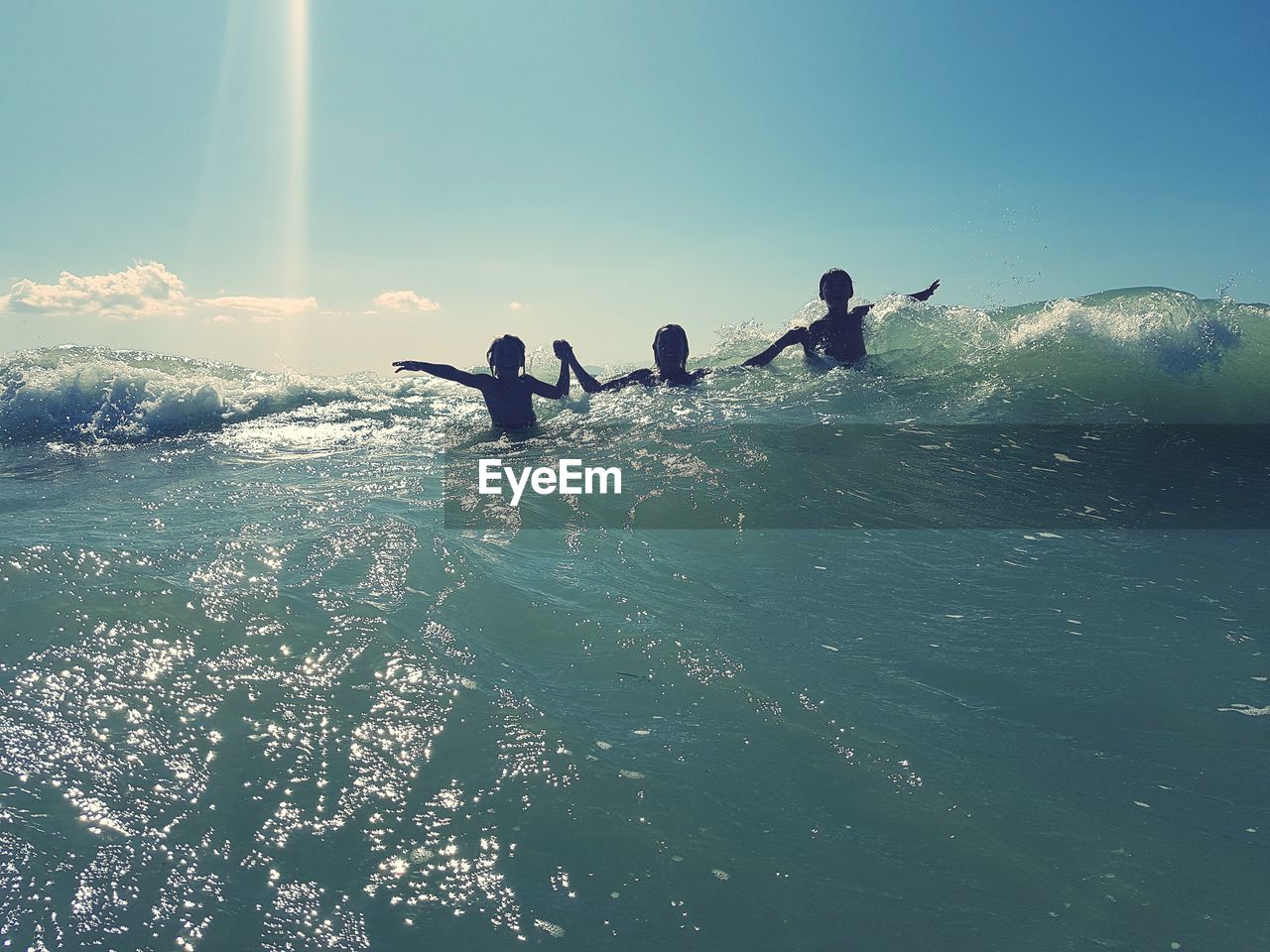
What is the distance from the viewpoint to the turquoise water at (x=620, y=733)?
78.4 inches

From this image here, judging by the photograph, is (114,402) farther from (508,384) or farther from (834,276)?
(834,276)

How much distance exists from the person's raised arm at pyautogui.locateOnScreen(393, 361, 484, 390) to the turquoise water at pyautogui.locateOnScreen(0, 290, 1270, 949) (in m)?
2.78

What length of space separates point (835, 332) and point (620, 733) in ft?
33.7

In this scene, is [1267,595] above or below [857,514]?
below

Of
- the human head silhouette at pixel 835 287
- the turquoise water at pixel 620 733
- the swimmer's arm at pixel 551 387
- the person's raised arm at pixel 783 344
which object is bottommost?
the turquoise water at pixel 620 733

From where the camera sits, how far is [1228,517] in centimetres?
611

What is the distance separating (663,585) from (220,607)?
2667 millimetres

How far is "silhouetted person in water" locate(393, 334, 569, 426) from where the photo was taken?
9.98 meters

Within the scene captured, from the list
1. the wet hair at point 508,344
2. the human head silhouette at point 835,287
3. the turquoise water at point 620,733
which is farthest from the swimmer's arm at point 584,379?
the turquoise water at point 620,733

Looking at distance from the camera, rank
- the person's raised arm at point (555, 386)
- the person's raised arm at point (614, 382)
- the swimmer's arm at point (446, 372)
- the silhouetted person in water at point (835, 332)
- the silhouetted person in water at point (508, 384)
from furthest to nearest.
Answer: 1. the person's raised arm at point (614, 382)
2. the silhouetted person in water at point (835, 332)
3. the person's raised arm at point (555, 386)
4. the silhouetted person in water at point (508, 384)
5. the swimmer's arm at point (446, 372)

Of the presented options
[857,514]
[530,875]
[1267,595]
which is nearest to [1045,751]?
[530,875]

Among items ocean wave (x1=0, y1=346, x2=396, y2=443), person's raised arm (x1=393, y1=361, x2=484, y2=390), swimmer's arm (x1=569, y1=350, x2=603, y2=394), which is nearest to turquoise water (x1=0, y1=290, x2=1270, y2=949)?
person's raised arm (x1=393, y1=361, x2=484, y2=390)

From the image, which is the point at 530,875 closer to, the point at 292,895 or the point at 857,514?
the point at 292,895

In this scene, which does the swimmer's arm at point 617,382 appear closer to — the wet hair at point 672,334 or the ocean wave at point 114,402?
the wet hair at point 672,334
